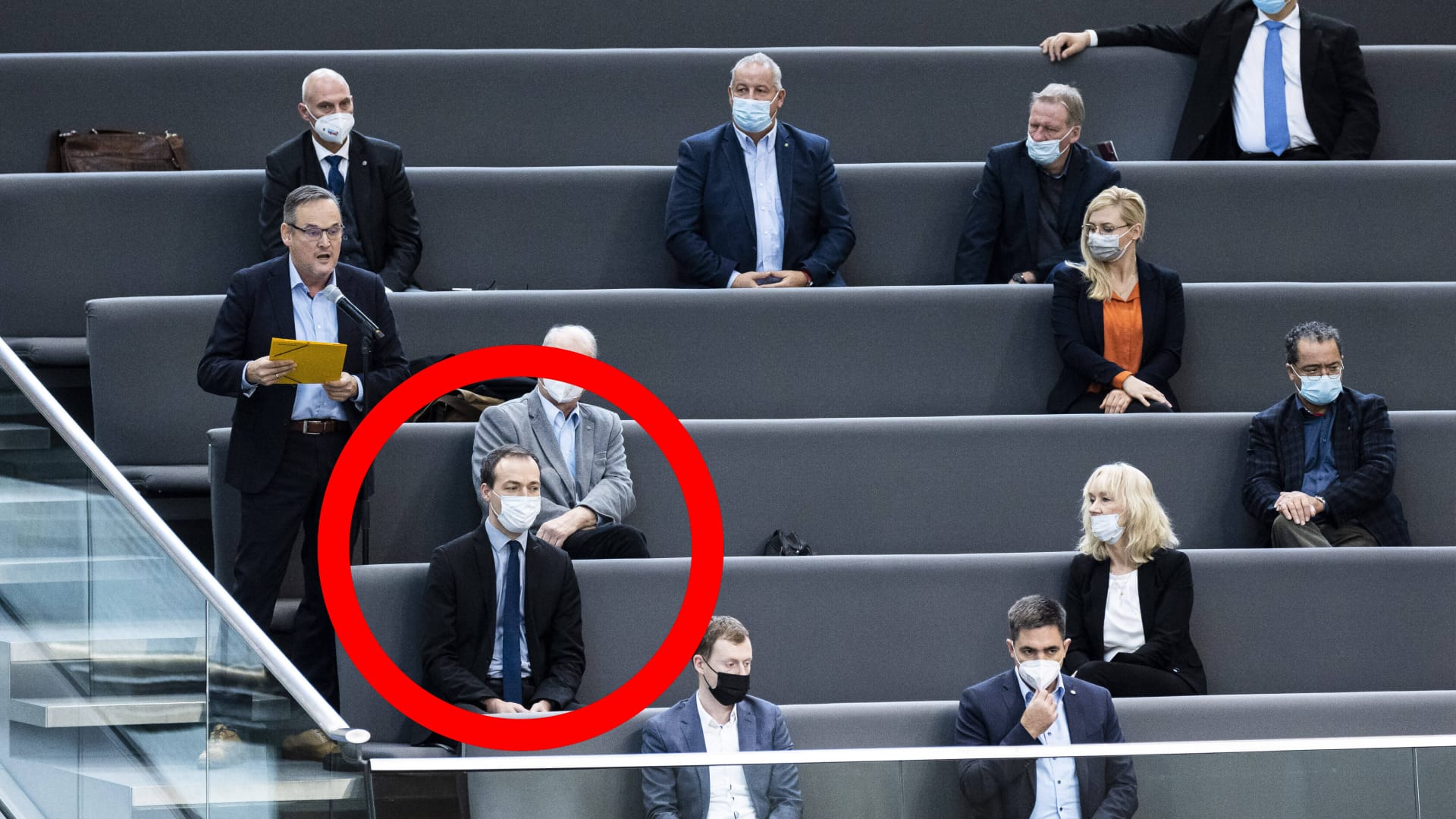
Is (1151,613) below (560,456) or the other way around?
below

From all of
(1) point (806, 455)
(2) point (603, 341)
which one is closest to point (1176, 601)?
(1) point (806, 455)

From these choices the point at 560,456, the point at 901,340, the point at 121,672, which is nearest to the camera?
the point at 121,672

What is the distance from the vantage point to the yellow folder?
335 cm

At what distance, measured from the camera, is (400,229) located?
459cm

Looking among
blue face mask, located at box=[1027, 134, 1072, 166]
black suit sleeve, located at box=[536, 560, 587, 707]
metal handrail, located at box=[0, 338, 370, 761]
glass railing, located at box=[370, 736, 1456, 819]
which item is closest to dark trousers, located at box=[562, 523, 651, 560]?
black suit sleeve, located at box=[536, 560, 587, 707]

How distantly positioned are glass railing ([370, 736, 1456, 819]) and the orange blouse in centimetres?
187

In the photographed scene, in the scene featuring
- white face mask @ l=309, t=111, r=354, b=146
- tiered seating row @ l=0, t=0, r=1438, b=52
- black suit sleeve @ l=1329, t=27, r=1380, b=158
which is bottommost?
white face mask @ l=309, t=111, r=354, b=146

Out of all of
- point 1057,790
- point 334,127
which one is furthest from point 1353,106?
point 1057,790

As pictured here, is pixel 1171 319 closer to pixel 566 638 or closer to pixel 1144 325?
pixel 1144 325

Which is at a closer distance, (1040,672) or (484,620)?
(1040,672)

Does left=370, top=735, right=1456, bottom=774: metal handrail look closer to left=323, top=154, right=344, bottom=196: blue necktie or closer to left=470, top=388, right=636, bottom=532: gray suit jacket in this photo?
left=470, top=388, right=636, bottom=532: gray suit jacket

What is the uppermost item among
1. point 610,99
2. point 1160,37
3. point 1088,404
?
point 1160,37

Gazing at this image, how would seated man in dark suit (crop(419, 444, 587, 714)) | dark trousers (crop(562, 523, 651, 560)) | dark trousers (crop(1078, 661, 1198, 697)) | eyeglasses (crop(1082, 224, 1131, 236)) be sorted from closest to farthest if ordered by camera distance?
seated man in dark suit (crop(419, 444, 587, 714)) < dark trousers (crop(1078, 661, 1198, 697)) < dark trousers (crop(562, 523, 651, 560)) < eyeglasses (crop(1082, 224, 1131, 236))

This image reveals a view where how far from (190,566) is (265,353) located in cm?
90
